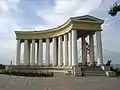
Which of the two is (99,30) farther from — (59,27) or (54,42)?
(54,42)

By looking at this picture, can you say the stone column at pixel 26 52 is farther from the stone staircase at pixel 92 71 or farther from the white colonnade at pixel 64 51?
the stone staircase at pixel 92 71

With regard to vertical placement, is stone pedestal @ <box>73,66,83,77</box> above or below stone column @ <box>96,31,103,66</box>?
below

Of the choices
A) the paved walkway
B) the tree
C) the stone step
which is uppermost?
the tree

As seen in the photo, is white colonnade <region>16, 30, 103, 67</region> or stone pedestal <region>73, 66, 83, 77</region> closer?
stone pedestal <region>73, 66, 83, 77</region>

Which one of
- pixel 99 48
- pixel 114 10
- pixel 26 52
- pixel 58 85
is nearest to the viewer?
pixel 114 10

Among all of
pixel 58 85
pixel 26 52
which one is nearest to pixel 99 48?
pixel 26 52

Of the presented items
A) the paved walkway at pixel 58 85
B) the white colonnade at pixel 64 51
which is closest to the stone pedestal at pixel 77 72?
the white colonnade at pixel 64 51

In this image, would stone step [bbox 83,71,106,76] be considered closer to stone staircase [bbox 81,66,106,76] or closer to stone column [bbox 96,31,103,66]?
stone staircase [bbox 81,66,106,76]

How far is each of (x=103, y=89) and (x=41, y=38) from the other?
3609 cm

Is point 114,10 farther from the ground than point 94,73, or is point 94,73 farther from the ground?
point 114,10

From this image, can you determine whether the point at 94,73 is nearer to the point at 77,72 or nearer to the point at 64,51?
the point at 77,72

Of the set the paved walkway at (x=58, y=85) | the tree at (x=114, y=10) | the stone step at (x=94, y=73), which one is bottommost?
the paved walkway at (x=58, y=85)

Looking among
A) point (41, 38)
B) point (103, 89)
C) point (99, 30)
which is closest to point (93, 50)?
point (99, 30)

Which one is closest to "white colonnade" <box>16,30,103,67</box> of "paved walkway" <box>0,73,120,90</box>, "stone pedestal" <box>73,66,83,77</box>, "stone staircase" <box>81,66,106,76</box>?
"stone staircase" <box>81,66,106,76</box>
